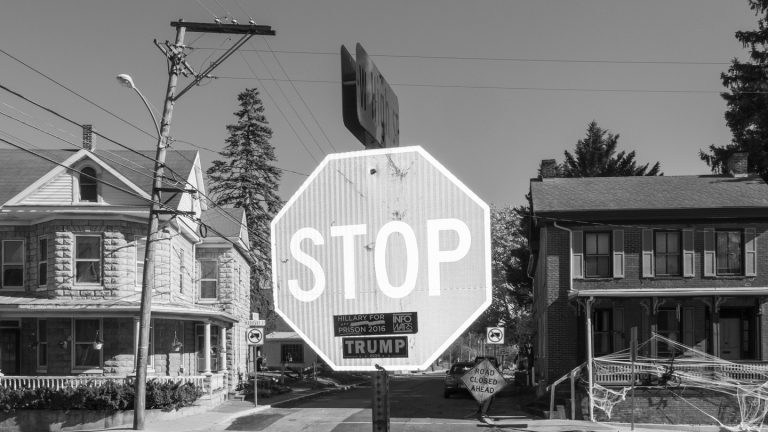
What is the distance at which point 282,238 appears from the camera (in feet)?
11.4

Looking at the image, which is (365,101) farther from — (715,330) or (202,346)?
(202,346)

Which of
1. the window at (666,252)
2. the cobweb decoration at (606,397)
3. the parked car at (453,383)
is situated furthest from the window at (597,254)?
the parked car at (453,383)

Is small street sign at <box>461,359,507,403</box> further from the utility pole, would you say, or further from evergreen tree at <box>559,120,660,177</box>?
evergreen tree at <box>559,120,660,177</box>

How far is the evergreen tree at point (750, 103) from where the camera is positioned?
175 feet

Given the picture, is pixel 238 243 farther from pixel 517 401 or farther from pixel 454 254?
pixel 454 254

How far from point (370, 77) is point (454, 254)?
0.87 m

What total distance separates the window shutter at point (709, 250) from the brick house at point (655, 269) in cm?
3

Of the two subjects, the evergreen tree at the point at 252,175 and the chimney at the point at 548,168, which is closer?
the chimney at the point at 548,168

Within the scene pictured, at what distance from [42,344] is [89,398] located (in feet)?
18.0

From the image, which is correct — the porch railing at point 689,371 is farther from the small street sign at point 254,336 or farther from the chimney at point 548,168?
the small street sign at point 254,336

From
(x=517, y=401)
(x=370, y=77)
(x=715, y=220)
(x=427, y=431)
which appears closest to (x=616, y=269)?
(x=715, y=220)

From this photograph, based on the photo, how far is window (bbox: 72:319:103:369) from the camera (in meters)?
30.0

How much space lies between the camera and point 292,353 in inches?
2918

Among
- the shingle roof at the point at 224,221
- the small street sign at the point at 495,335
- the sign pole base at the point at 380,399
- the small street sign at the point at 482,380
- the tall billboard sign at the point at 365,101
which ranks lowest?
the small street sign at the point at 495,335
